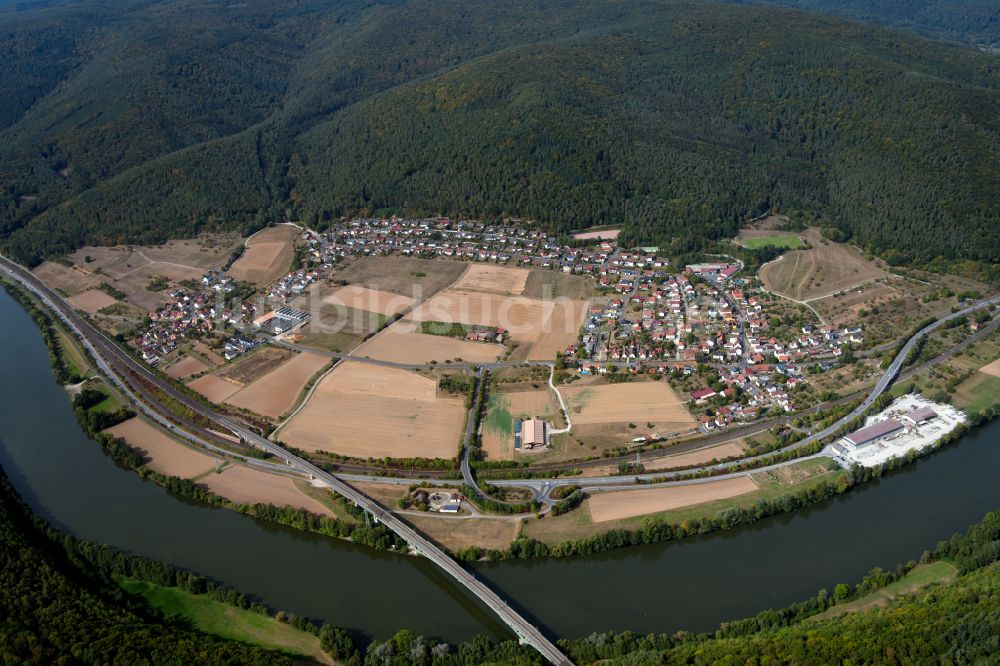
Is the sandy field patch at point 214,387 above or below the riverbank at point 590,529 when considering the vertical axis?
below

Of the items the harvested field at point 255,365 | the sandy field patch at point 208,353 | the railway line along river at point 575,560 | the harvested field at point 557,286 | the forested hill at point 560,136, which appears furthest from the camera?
the forested hill at point 560,136

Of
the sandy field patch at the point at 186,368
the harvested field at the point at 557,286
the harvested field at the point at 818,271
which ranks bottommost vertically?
the sandy field patch at the point at 186,368

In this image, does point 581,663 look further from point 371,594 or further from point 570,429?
point 570,429

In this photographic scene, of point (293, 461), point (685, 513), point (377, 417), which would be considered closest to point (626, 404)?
point (685, 513)

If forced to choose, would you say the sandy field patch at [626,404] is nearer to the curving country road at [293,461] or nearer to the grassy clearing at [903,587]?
the curving country road at [293,461]

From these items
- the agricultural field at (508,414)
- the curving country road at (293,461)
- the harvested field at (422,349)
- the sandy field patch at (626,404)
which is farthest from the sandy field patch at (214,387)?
the sandy field patch at (626,404)

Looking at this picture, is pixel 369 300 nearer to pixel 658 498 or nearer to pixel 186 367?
pixel 186 367

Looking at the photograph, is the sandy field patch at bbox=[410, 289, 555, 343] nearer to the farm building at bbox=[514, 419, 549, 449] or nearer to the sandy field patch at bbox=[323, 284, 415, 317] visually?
the sandy field patch at bbox=[323, 284, 415, 317]

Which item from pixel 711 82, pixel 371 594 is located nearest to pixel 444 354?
pixel 371 594
